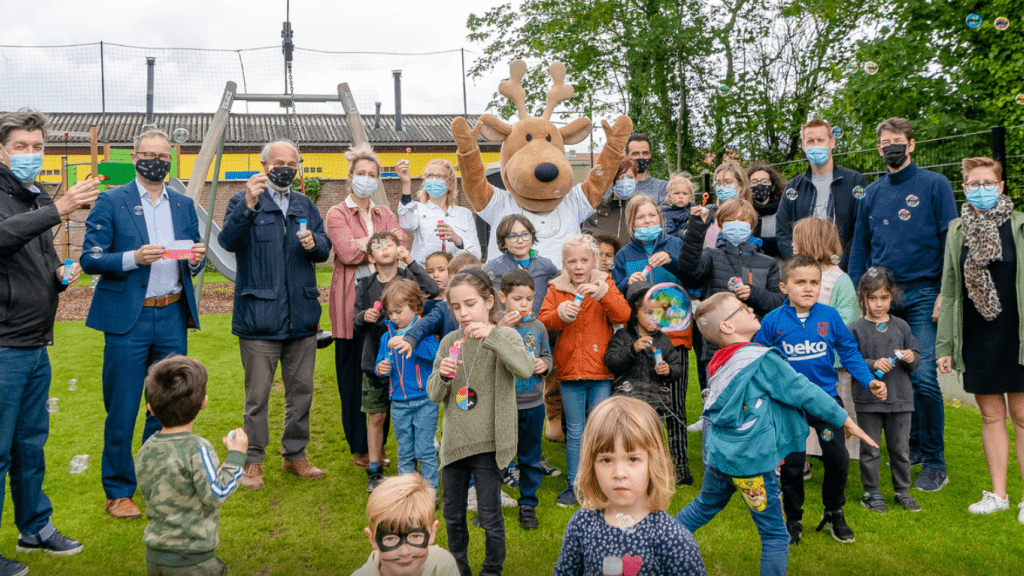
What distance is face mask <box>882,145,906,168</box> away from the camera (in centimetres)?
536

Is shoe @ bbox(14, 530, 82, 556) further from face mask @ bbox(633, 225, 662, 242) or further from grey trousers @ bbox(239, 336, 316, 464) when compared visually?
face mask @ bbox(633, 225, 662, 242)

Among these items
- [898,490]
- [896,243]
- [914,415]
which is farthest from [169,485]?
[914,415]

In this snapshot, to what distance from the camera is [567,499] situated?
498 centimetres

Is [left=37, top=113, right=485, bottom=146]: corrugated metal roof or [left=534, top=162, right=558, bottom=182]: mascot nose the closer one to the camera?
[left=534, top=162, right=558, bottom=182]: mascot nose

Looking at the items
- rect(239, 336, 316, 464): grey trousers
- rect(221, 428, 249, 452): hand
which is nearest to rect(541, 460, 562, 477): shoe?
rect(239, 336, 316, 464): grey trousers

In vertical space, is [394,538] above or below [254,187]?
below

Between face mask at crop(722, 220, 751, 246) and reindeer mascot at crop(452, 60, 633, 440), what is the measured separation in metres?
1.31

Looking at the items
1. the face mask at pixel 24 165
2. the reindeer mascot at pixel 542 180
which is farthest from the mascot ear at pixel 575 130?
the face mask at pixel 24 165

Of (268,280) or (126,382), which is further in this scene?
(268,280)

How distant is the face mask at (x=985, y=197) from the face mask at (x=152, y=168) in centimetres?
504

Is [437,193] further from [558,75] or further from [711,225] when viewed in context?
[711,225]

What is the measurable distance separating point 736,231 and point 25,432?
14.7 ft

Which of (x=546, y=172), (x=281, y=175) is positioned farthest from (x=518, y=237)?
(x=281, y=175)

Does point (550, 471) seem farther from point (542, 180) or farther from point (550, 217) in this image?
point (542, 180)
